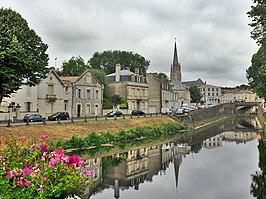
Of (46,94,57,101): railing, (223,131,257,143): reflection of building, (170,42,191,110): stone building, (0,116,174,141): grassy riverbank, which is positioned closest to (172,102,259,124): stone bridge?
(223,131,257,143): reflection of building

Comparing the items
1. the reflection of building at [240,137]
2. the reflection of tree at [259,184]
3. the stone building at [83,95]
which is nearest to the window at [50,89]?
the stone building at [83,95]

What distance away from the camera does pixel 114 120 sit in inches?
1459

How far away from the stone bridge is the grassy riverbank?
11.3 metres

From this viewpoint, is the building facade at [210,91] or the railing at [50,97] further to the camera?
the building facade at [210,91]

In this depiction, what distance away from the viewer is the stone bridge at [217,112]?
51244mm

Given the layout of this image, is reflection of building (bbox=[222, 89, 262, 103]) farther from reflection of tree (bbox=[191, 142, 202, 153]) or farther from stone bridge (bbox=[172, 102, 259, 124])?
reflection of tree (bbox=[191, 142, 202, 153])

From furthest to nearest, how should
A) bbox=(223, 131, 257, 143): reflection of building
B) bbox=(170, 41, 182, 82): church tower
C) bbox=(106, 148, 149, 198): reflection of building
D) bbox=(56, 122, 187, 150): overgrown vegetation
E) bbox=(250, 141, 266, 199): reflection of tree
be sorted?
bbox=(170, 41, 182, 82): church tower < bbox=(223, 131, 257, 143): reflection of building < bbox=(56, 122, 187, 150): overgrown vegetation < bbox=(106, 148, 149, 198): reflection of building < bbox=(250, 141, 266, 199): reflection of tree

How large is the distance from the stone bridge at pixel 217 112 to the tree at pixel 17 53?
84.0ft

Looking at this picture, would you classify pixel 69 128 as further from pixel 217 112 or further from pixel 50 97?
pixel 217 112

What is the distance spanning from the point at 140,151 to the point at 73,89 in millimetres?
17927

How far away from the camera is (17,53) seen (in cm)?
2314

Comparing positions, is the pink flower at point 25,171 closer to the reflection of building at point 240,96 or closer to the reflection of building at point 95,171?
the reflection of building at point 95,171

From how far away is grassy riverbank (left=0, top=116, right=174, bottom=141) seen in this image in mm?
24684

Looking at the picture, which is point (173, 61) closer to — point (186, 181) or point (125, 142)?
point (125, 142)
